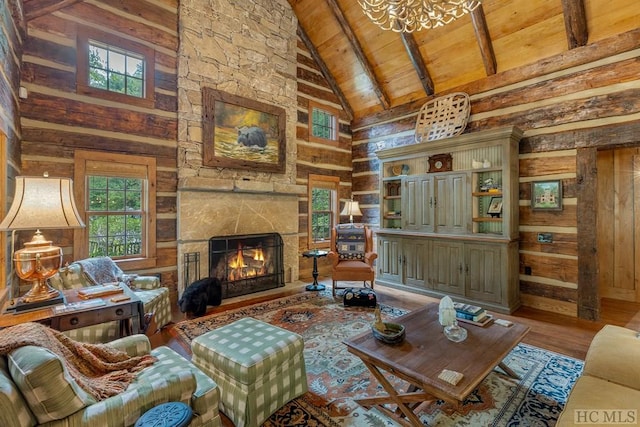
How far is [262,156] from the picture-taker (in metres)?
5.23

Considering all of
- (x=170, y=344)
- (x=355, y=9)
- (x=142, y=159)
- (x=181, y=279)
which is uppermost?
(x=355, y=9)

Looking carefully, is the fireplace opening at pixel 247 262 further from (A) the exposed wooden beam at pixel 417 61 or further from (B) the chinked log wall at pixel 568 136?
(B) the chinked log wall at pixel 568 136

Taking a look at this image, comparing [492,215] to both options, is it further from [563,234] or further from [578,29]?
[578,29]

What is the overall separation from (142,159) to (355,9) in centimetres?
433

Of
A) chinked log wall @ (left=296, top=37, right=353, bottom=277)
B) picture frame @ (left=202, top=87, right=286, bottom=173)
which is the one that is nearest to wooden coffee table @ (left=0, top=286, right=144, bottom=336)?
picture frame @ (left=202, top=87, right=286, bottom=173)

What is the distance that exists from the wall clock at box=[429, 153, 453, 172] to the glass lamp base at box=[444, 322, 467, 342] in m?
3.19

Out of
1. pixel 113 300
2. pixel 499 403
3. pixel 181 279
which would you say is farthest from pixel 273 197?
pixel 499 403

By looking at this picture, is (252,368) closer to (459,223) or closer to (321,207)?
(459,223)

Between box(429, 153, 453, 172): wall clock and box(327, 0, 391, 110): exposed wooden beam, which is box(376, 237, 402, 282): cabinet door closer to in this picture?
box(429, 153, 453, 172): wall clock

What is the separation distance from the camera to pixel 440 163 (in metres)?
4.91

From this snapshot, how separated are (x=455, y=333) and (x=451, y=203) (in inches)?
114

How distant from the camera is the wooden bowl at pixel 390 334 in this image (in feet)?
6.89

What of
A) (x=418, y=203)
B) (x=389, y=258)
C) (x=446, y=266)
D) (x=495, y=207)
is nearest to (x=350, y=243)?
(x=389, y=258)

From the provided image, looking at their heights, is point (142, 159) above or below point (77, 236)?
above
